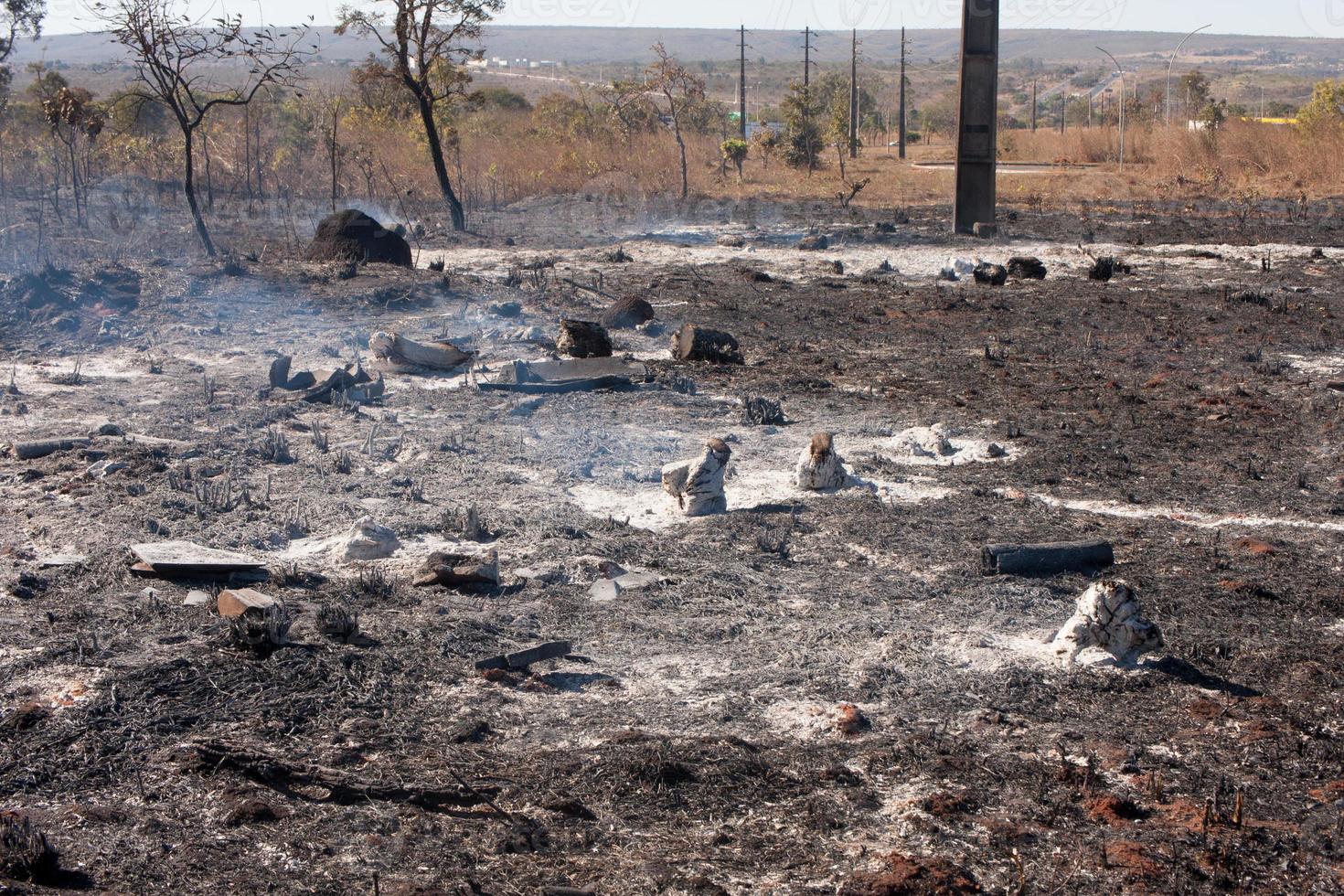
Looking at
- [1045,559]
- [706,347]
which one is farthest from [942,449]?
[706,347]

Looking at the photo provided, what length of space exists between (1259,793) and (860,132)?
55.8 m

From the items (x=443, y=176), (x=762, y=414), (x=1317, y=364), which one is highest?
(x=443, y=176)

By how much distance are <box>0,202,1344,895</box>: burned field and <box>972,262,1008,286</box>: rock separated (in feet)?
12.5

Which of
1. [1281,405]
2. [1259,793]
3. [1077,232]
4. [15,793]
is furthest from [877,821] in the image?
[1077,232]

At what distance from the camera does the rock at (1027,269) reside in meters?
16.2

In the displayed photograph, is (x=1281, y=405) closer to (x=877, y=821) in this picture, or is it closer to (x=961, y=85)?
(x=877, y=821)

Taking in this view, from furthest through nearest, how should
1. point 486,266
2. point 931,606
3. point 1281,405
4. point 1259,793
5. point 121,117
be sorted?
point 121,117 < point 486,266 < point 1281,405 < point 931,606 < point 1259,793

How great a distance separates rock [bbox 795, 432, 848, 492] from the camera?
7.72 meters

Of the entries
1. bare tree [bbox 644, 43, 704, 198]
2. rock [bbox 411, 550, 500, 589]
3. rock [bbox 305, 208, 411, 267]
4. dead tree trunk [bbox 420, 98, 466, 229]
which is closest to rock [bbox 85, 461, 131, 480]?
rock [bbox 411, 550, 500, 589]

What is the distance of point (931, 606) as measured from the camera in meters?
5.85

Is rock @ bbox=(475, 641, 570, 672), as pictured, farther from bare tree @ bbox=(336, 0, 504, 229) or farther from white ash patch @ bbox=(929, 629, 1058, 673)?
bare tree @ bbox=(336, 0, 504, 229)

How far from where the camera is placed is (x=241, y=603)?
548 cm

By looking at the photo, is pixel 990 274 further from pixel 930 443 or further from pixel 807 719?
pixel 807 719

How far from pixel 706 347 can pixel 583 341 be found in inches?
46.1
